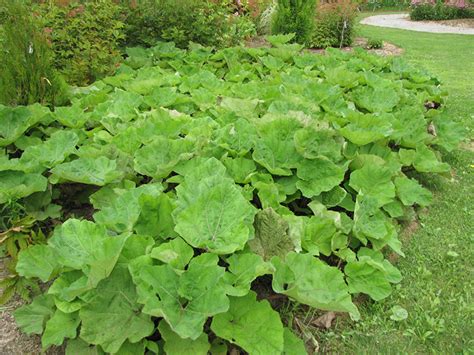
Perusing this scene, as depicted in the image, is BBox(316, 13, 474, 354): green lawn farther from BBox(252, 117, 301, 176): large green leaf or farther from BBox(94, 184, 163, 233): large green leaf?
BBox(94, 184, 163, 233): large green leaf

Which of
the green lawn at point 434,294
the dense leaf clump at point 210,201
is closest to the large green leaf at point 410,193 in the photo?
the dense leaf clump at point 210,201

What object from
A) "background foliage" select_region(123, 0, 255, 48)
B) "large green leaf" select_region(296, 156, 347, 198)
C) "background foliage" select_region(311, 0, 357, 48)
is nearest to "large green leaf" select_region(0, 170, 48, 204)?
"large green leaf" select_region(296, 156, 347, 198)

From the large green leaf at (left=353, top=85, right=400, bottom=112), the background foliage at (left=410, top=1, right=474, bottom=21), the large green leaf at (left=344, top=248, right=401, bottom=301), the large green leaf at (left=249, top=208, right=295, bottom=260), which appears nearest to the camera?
the large green leaf at (left=249, top=208, right=295, bottom=260)

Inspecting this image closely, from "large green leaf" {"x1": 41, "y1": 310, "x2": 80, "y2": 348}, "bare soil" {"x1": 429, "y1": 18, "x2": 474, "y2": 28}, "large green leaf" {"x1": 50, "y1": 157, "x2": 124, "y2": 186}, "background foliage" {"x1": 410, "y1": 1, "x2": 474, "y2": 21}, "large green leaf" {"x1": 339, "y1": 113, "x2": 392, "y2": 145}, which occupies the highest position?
"large green leaf" {"x1": 50, "y1": 157, "x2": 124, "y2": 186}

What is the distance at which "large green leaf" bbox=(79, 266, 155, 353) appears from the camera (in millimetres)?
1736

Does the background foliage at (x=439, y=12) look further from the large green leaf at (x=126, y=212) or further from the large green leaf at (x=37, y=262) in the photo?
the large green leaf at (x=37, y=262)

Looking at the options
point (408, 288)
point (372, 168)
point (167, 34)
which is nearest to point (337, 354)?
point (408, 288)

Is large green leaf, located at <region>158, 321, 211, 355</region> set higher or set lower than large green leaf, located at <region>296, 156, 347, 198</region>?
lower

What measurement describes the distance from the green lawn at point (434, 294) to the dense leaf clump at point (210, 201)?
0.55 ft

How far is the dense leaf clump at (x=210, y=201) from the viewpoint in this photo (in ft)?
5.88

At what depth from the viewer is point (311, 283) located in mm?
1990

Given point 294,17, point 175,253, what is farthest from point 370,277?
point 294,17

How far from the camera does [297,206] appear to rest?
281 cm

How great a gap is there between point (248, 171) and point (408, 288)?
41.7 inches
